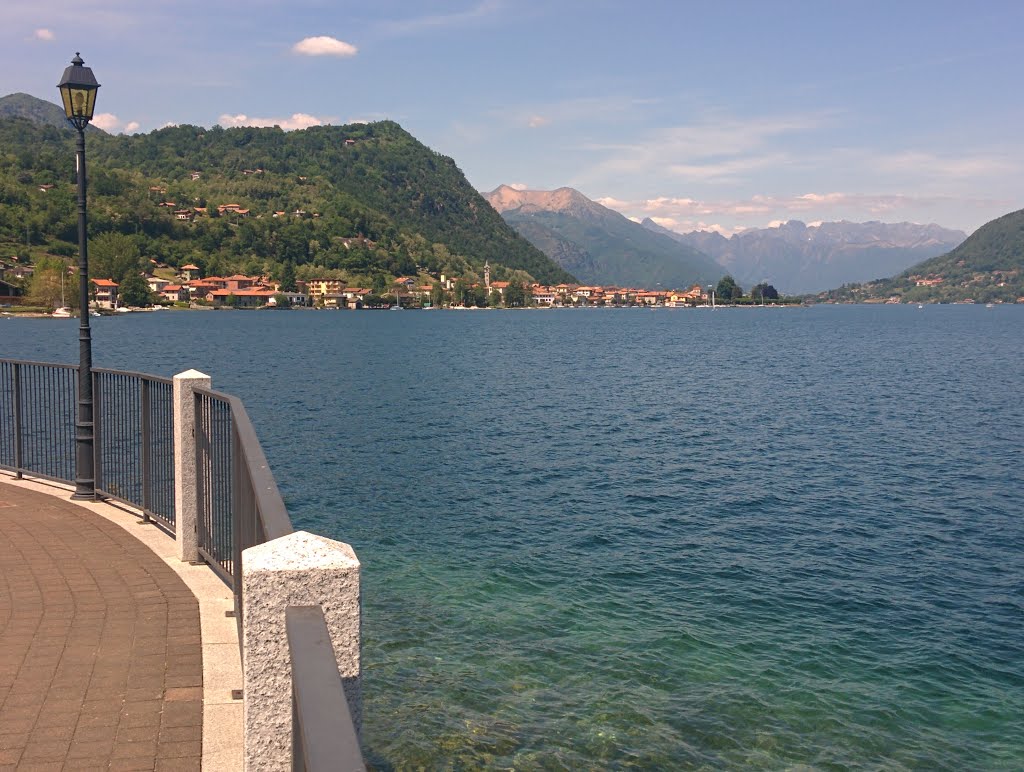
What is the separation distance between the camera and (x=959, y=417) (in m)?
43.8

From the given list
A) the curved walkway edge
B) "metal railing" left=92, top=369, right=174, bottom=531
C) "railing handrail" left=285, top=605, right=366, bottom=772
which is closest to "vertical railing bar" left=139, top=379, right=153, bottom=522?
"metal railing" left=92, top=369, right=174, bottom=531

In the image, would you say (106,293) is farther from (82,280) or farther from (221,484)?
(221,484)

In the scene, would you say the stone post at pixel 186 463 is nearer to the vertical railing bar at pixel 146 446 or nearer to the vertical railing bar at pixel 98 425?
the vertical railing bar at pixel 146 446

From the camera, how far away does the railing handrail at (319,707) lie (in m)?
2.09

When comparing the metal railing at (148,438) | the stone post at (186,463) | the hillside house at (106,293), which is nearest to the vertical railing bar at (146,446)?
the metal railing at (148,438)

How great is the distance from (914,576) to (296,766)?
18.0 metres

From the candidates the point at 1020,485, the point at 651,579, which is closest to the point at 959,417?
the point at 1020,485

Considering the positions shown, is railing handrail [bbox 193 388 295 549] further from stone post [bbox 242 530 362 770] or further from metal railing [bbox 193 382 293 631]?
stone post [bbox 242 530 362 770]

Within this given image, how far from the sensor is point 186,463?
30.0 ft

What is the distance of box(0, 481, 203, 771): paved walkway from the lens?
5.53 meters

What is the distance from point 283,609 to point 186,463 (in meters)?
6.23

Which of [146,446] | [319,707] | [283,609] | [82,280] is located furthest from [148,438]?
[319,707]

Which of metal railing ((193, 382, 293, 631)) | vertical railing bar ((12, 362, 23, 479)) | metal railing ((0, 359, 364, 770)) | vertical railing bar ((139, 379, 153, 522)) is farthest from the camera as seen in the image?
vertical railing bar ((12, 362, 23, 479))

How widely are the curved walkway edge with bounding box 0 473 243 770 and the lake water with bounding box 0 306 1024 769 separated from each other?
3.23 metres
